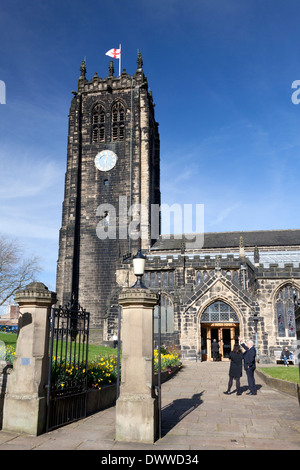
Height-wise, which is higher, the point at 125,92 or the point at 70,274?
the point at 125,92

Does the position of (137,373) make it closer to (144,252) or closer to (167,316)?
(167,316)

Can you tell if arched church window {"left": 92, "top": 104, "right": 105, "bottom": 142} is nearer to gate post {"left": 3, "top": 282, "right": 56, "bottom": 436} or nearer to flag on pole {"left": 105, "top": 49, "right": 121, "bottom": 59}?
flag on pole {"left": 105, "top": 49, "right": 121, "bottom": 59}

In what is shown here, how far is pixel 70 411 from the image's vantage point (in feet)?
28.3

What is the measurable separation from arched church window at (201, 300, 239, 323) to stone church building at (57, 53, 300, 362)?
7cm

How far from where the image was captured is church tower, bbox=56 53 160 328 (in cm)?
3719

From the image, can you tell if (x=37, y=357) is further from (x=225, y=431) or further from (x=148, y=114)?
(x=148, y=114)

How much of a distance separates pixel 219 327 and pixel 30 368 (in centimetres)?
2037

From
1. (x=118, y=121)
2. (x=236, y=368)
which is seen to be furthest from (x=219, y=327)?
(x=118, y=121)

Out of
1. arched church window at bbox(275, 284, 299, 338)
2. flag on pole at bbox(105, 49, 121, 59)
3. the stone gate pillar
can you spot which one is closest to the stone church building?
arched church window at bbox(275, 284, 299, 338)

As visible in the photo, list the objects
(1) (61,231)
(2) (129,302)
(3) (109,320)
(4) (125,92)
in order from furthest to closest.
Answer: (4) (125,92) < (1) (61,231) < (3) (109,320) < (2) (129,302)

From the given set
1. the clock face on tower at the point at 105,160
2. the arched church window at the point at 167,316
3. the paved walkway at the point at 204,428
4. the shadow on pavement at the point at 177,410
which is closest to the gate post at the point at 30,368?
the paved walkway at the point at 204,428

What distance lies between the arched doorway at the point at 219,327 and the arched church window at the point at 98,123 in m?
23.5
